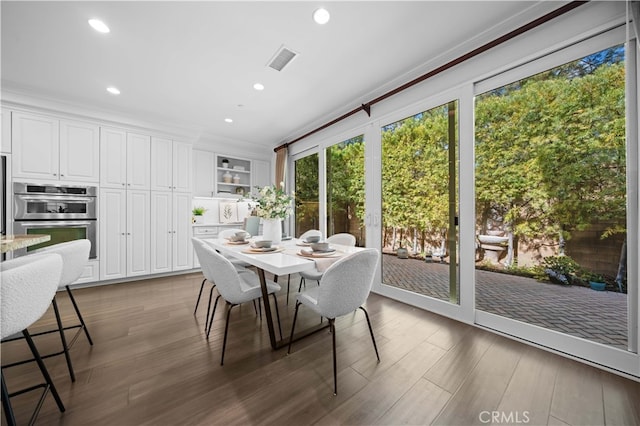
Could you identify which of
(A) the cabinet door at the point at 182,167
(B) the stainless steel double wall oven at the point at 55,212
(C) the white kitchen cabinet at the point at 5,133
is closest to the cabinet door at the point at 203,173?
(A) the cabinet door at the point at 182,167

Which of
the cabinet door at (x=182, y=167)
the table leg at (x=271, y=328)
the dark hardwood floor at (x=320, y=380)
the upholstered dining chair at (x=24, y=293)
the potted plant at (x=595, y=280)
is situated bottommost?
the dark hardwood floor at (x=320, y=380)

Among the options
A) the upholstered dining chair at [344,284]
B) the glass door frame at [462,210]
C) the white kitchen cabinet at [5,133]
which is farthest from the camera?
the white kitchen cabinet at [5,133]

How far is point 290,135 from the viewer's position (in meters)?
4.66

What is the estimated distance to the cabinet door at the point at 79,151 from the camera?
3236 millimetres

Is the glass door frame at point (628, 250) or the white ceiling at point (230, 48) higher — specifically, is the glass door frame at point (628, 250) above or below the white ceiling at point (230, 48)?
below

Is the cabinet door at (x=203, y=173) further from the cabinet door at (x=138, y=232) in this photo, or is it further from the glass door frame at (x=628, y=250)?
the glass door frame at (x=628, y=250)

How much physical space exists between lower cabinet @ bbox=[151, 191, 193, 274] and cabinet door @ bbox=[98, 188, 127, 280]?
1.20ft

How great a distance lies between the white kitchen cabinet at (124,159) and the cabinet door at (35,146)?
0.48 meters

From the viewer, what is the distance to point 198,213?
4.68m

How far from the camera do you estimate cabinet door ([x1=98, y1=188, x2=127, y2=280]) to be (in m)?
3.46

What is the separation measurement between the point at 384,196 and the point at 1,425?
333 cm

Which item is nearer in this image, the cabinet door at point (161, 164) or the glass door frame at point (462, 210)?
the glass door frame at point (462, 210)

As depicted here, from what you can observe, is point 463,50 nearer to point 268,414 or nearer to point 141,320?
point 268,414

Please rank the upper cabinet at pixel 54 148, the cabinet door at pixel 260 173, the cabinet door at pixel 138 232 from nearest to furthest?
the upper cabinet at pixel 54 148
the cabinet door at pixel 138 232
the cabinet door at pixel 260 173
